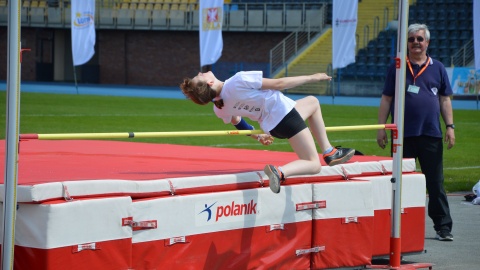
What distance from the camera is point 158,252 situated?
5.73 meters

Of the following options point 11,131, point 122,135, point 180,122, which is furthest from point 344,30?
point 11,131

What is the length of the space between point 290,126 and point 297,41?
3705 centimetres

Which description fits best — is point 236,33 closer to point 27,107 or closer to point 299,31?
point 299,31

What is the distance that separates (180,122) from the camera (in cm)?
2214

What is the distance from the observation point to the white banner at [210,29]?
28.1 metres

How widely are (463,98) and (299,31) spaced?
1079cm

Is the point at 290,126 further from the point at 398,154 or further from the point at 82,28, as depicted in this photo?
the point at 82,28

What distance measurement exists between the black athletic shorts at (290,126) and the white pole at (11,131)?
2.13 metres

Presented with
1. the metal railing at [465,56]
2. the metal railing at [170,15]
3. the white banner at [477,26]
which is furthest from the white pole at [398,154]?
the metal railing at [170,15]

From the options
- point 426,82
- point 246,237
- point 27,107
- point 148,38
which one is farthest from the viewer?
point 148,38

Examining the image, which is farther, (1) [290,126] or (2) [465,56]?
(2) [465,56]

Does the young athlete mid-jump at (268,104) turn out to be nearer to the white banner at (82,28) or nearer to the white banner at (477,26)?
the white banner at (477,26)

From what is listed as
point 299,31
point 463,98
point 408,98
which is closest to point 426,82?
point 408,98

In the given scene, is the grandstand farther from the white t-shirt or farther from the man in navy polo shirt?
the white t-shirt
